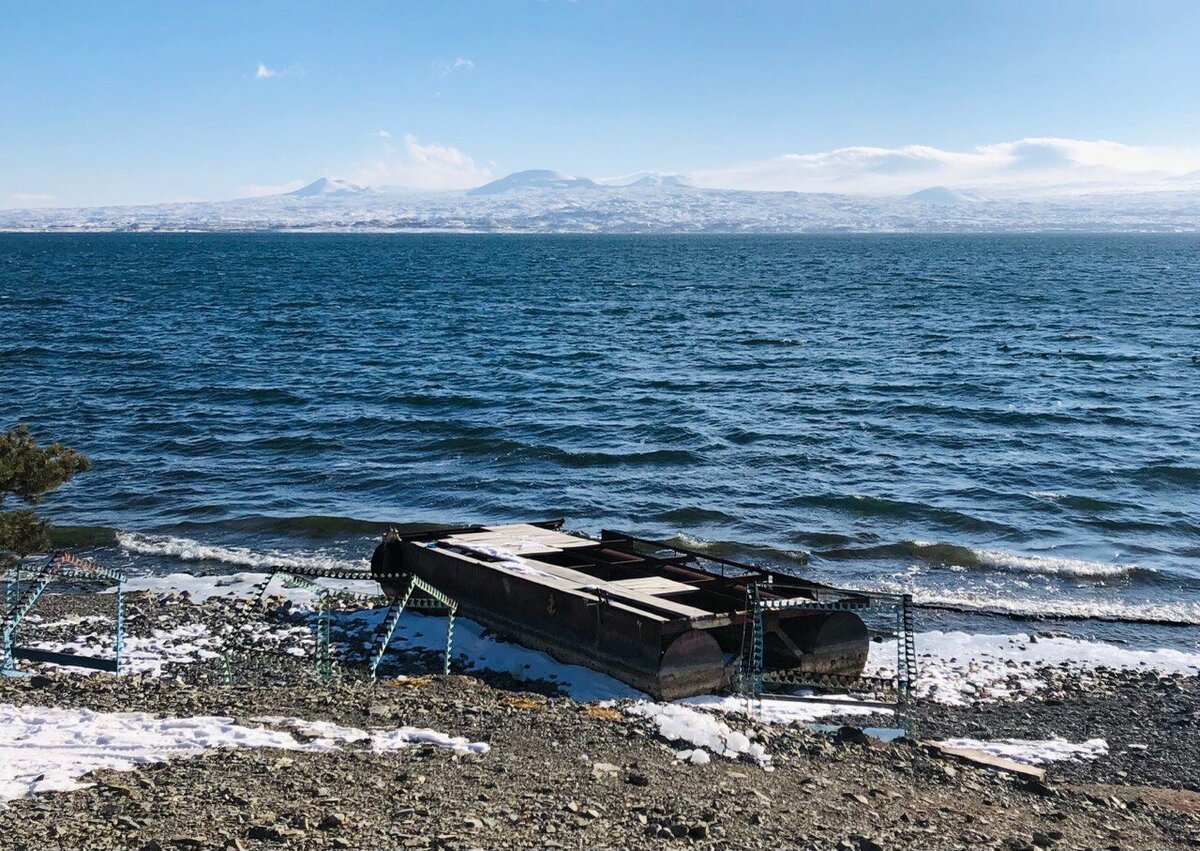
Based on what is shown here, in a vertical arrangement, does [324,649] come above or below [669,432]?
above

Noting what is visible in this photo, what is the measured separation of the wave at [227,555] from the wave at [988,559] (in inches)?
382

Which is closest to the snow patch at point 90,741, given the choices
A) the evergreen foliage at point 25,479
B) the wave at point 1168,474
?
the evergreen foliage at point 25,479

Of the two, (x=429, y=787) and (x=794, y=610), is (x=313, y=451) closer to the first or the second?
(x=794, y=610)

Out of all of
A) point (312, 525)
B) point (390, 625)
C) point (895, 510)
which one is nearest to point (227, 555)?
point (312, 525)

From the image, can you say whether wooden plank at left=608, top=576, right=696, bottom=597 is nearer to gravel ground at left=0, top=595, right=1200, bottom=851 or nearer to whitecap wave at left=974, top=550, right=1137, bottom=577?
gravel ground at left=0, top=595, right=1200, bottom=851

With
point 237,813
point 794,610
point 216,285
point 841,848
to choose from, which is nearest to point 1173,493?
point 794,610

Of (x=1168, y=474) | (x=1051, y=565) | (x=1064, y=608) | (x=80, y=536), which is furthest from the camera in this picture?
(x=1168, y=474)

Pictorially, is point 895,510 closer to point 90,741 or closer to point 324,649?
point 324,649

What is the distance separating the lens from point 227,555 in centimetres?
2241

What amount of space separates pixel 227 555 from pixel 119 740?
41.0 feet

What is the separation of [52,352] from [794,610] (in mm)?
46350

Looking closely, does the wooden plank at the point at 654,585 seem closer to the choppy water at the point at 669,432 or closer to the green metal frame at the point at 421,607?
the green metal frame at the point at 421,607

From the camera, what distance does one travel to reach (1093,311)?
7775 centimetres

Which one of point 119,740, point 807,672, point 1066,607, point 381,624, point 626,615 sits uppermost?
point 119,740
